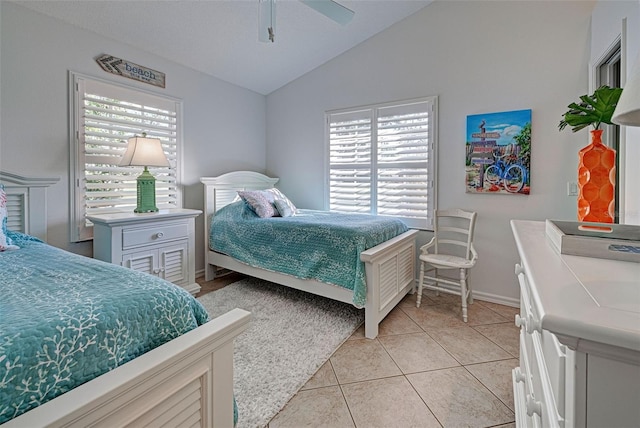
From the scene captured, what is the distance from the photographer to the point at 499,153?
2.90 m

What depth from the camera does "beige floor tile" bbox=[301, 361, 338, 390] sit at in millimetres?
1811

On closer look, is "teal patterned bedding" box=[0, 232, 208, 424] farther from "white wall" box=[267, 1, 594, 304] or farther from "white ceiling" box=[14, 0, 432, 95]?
"white wall" box=[267, 1, 594, 304]

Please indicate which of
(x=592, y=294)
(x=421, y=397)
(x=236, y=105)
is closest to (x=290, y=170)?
(x=236, y=105)

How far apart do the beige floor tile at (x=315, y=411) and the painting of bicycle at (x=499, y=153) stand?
232cm

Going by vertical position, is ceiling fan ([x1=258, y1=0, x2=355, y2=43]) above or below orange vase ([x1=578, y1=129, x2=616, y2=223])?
above

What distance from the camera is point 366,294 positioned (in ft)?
7.71

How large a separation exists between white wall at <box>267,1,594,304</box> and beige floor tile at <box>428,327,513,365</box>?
84 centimetres

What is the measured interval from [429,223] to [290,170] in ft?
6.52

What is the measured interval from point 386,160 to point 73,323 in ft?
10.4

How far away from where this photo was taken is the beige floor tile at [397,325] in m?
2.45

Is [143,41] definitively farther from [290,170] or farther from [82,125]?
[290,170]

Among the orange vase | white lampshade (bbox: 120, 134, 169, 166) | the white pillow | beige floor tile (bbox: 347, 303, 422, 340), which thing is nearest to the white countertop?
the orange vase

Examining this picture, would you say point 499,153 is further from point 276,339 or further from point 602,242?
point 276,339

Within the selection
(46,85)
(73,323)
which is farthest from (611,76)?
(46,85)
